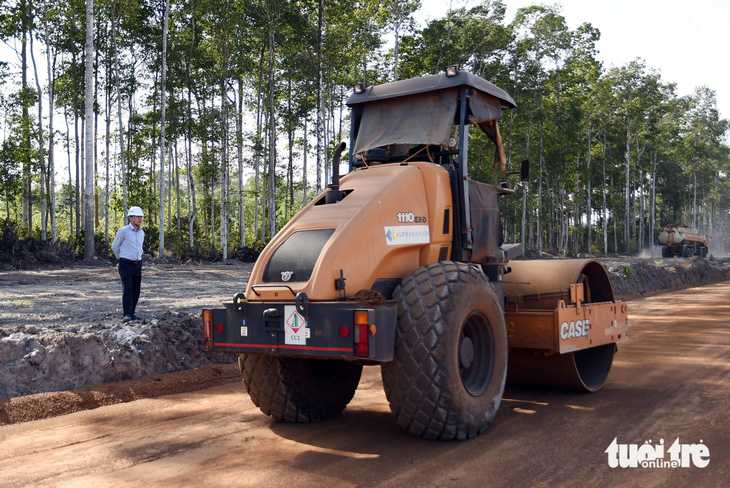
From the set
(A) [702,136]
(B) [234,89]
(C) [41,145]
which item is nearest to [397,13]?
(B) [234,89]

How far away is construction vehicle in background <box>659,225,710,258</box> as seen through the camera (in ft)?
171

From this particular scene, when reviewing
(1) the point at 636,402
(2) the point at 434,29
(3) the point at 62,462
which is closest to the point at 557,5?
(2) the point at 434,29

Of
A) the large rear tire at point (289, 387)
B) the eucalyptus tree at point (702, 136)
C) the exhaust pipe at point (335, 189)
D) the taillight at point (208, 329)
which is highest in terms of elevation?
the eucalyptus tree at point (702, 136)

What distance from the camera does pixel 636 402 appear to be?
258 inches

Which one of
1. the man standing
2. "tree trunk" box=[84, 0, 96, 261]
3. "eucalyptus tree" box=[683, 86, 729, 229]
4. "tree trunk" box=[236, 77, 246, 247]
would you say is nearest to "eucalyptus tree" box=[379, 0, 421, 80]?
"tree trunk" box=[236, 77, 246, 247]

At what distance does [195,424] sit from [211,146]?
32.0 m

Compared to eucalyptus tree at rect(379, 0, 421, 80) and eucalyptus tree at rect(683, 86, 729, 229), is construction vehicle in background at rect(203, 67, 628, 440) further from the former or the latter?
eucalyptus tree at rect(683, 86, 729, 229)

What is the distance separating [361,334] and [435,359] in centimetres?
62

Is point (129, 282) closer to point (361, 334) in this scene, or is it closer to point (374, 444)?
point (374, 444)

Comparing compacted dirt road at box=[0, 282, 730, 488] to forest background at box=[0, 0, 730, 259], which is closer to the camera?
compacted dirt road at box=[0, 282, 730, 488]

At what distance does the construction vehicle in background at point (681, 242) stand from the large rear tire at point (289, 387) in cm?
5254

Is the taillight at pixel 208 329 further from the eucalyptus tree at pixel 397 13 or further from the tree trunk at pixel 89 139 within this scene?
the eucalyptus tree at pixel 397 13

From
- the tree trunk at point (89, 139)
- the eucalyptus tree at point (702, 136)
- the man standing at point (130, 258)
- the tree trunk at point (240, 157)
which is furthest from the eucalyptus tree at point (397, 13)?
the eucalyptus tree at point (702, 136)

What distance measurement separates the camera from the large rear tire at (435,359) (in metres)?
4.87
